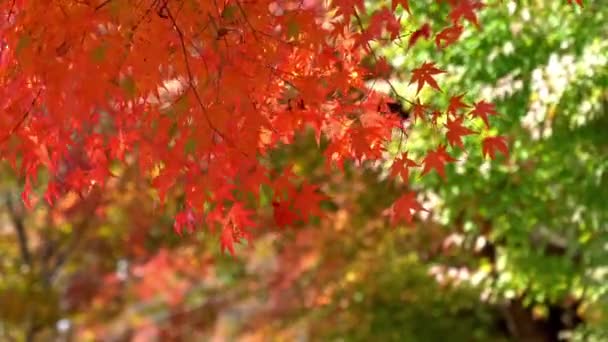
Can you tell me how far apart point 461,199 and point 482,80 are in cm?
171

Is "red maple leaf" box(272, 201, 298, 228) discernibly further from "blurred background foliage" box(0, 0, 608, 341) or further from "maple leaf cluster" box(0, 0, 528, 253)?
"blurred background foliage" box(0, 0, 608, 341)

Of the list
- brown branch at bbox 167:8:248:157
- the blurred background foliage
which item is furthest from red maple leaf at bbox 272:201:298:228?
brown branch at bbox 167:8:248:157

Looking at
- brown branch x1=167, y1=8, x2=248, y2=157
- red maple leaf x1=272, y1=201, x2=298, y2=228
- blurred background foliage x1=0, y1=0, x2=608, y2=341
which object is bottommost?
red maple leaf x1=272, y1=201, x2=298, y2=228

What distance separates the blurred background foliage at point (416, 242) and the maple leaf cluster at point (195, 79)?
0.65m

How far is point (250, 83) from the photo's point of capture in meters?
5.42

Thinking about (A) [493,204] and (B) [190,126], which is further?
(A) [493,204]

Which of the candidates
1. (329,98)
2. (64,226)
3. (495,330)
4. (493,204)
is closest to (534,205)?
(493,204)

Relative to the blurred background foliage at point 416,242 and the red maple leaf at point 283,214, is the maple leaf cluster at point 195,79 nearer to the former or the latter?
the red maple leaf at point 283,214

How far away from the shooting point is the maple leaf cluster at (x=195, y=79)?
5.00 metres

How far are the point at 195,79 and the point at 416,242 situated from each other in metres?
8.90

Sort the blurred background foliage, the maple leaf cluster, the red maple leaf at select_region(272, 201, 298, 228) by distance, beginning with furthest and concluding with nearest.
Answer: the blurred background foliage < the red maple leaf at select_region(272, 201, 298, 228) < the maple leaf cluster

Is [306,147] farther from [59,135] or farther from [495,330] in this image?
[59,135]

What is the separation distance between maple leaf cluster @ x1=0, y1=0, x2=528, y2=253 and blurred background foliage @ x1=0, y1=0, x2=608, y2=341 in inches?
25.8

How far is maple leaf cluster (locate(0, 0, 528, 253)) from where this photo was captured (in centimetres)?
500
